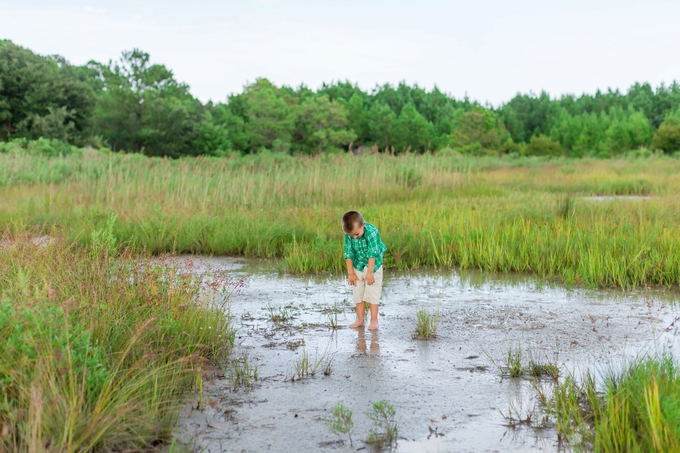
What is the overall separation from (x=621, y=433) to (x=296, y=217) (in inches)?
351

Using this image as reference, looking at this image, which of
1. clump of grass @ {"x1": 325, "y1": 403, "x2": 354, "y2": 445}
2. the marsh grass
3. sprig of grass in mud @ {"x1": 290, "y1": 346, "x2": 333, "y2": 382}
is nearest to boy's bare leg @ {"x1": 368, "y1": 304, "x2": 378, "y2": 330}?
sprig of grass in mud @ {"x1": 290, "y1": 346, "x2": 333, "y2": 382}

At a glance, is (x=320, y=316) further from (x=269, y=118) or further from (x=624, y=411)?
(x=269, y=118)

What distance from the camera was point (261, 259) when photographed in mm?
10227

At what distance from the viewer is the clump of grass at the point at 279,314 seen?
6250 millimetres

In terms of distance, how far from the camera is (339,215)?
1228 centimetres

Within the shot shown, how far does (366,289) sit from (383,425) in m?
2.33

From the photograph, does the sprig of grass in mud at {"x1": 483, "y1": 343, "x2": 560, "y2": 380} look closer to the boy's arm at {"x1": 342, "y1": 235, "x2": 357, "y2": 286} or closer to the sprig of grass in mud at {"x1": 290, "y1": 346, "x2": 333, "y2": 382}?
the sprig of grass in mud at {"x1": 290, "y1": 346, "x2": 333, "y2": 382}

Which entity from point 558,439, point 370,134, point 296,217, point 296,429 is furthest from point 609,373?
point 370,134

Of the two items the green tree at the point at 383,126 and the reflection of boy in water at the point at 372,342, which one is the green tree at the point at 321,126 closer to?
Result: the green tree at the point at 383,126

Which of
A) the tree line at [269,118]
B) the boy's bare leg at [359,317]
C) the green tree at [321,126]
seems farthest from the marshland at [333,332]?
the green tree at [321,126]

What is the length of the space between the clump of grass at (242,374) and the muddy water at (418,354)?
5 cm

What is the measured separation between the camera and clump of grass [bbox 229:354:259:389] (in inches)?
174

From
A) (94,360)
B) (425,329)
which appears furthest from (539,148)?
(94,360)

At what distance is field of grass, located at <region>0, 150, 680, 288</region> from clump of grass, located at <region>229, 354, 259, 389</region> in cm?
250
